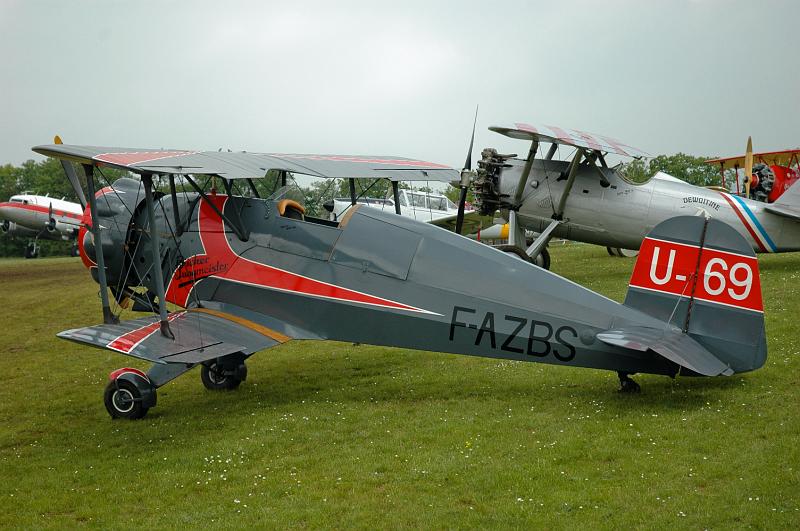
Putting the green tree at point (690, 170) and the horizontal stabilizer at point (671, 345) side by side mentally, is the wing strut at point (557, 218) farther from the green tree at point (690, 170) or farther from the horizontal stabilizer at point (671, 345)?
the green tree at point (690, 170)

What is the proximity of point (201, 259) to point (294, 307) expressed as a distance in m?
1.33

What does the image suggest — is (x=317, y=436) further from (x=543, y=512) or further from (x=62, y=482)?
(x=543, y=512)

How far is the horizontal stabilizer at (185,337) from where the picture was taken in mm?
6474

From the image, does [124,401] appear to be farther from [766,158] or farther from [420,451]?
[766,158]

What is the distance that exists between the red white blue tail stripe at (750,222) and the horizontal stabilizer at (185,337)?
9780 millimetres

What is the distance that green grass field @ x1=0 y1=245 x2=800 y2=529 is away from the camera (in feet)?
15.2

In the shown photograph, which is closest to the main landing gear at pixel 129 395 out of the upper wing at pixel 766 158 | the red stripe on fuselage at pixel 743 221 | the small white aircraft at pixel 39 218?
the red stripe on fuselage at pixel 743 221

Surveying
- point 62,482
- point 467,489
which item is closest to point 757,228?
point 467,489

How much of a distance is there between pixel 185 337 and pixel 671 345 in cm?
442

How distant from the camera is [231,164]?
7840mm

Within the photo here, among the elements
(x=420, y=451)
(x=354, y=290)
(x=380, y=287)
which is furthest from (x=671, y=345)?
(x=354, y=290)

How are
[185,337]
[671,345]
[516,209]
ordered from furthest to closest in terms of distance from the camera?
[516,209], [185,337], [671,345]

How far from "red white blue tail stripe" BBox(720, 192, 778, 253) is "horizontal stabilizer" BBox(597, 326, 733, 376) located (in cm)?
849

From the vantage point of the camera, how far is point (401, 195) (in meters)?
23.3
